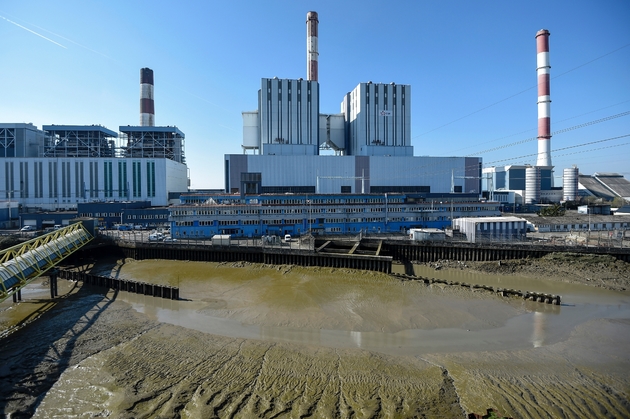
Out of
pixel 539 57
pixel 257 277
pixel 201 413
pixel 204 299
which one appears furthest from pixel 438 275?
pixel 539 57

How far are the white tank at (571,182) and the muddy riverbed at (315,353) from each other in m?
54.1

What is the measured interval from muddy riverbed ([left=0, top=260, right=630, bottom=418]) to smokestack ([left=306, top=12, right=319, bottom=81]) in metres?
51.8

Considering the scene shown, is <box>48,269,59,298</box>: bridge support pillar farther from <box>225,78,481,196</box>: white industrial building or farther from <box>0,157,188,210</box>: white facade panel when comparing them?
<box>0,157,188,210</box>: white facade panel

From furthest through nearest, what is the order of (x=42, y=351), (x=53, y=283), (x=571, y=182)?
(x=571, y=182), (x=53, y=283), (x=42, y=351)

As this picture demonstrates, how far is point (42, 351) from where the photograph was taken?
13.3 metres

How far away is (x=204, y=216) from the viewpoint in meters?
35.7

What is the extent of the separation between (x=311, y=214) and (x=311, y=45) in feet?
135

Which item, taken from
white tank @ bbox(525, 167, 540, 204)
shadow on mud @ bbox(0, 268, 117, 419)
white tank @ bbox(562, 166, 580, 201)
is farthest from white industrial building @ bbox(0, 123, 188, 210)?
white tank @ bbox(562, 166, 580, 201)

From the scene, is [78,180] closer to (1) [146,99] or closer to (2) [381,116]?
(1) [146,99]

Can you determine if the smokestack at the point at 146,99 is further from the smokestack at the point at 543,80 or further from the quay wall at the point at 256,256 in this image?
the smokestack at the point at 543,80

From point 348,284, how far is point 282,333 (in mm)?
9178

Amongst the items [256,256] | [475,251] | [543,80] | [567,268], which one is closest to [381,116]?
[543,80]

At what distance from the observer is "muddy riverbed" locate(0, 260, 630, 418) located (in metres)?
9.89

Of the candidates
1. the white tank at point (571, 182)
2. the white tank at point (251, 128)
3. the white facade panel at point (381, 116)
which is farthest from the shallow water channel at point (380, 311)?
the white tank at point (571, 182)
